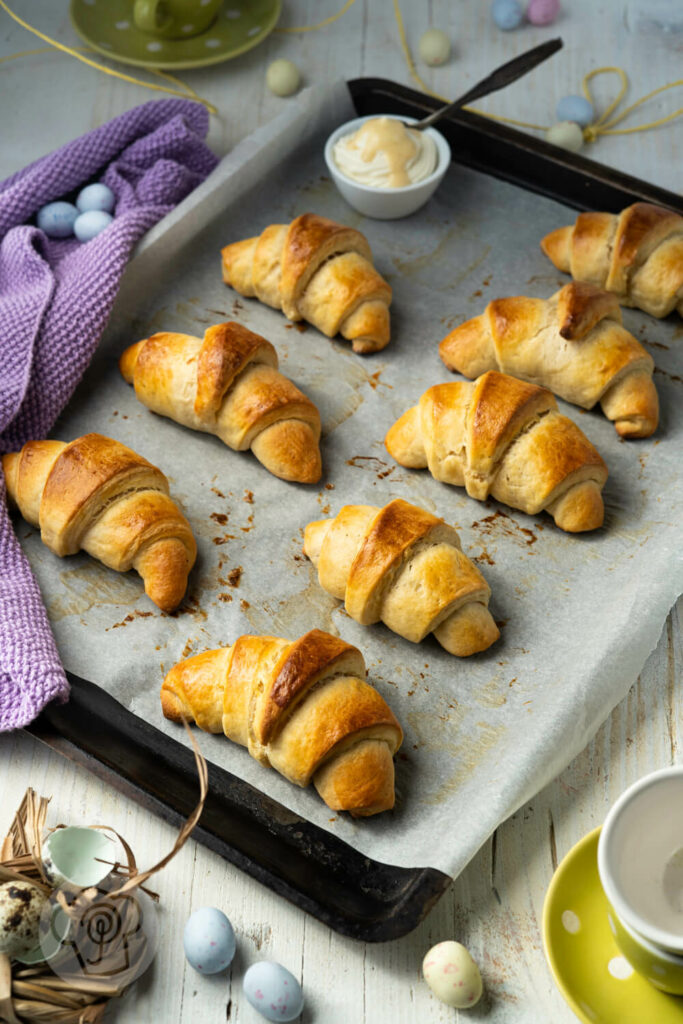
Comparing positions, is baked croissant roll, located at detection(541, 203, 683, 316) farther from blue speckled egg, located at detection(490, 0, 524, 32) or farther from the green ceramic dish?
the green ceramic dish

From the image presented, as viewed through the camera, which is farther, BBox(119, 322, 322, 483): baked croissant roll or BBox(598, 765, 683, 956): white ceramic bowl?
BBox(119, 322, 322, 483): baked croissant roll

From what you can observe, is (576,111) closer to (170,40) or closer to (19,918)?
(170,40)

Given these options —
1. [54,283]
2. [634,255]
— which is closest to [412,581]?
[634,255]

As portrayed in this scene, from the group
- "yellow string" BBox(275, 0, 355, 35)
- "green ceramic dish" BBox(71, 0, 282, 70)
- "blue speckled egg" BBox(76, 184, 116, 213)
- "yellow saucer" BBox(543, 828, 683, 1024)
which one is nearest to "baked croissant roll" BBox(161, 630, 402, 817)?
"yellow saucer" BBox(543, 828, 683, 1024)

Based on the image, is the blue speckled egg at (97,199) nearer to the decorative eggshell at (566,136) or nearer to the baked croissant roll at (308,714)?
the decorative eggshell at (566,136)

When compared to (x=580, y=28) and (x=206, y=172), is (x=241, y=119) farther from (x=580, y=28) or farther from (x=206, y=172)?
(x=580, y=28)

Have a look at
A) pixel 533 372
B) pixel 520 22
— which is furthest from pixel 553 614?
pixel 520 22

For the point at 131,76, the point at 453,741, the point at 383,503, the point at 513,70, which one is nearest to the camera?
the point at 453,741
